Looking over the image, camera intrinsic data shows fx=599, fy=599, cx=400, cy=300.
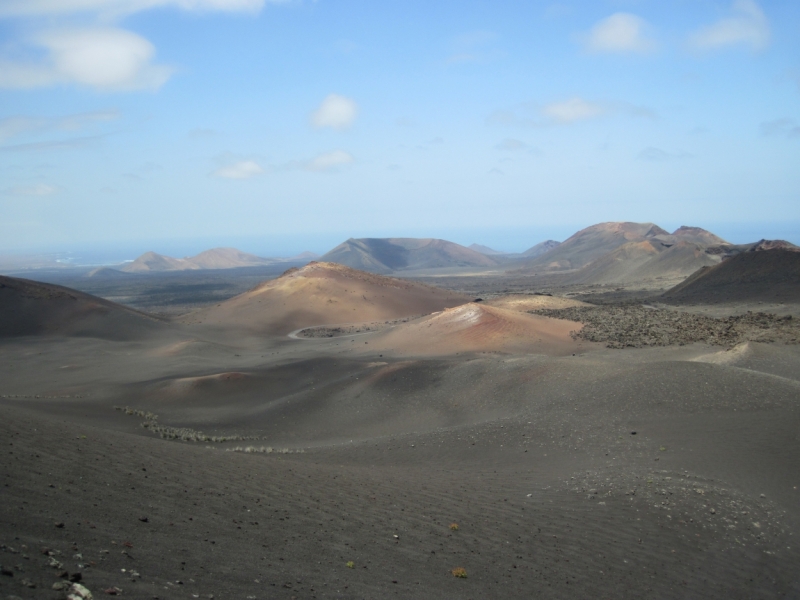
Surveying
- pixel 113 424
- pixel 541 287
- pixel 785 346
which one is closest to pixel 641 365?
pixel 785 346

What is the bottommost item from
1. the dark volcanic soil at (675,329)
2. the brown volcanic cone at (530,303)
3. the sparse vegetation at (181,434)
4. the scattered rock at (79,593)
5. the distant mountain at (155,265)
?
the sparse vegetation at (181,434)

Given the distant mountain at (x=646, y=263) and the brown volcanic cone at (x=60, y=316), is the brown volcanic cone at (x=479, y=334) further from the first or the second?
the distant mountain at (x=646, y=263)

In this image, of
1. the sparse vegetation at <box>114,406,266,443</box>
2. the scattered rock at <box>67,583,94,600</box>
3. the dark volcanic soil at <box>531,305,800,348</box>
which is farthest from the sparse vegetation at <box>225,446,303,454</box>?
the dark volcanic soil at <box>531,305,800,348</box>

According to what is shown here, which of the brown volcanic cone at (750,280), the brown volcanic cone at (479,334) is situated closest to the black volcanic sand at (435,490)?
the brown volcanic cone at (479,334)

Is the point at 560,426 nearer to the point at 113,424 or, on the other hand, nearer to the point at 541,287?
the point at 113,424

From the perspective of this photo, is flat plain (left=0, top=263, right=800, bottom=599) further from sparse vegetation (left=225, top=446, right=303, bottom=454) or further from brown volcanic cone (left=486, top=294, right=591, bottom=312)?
brown volcanic cone (left=486, top=294, right=591, bottom=312)
